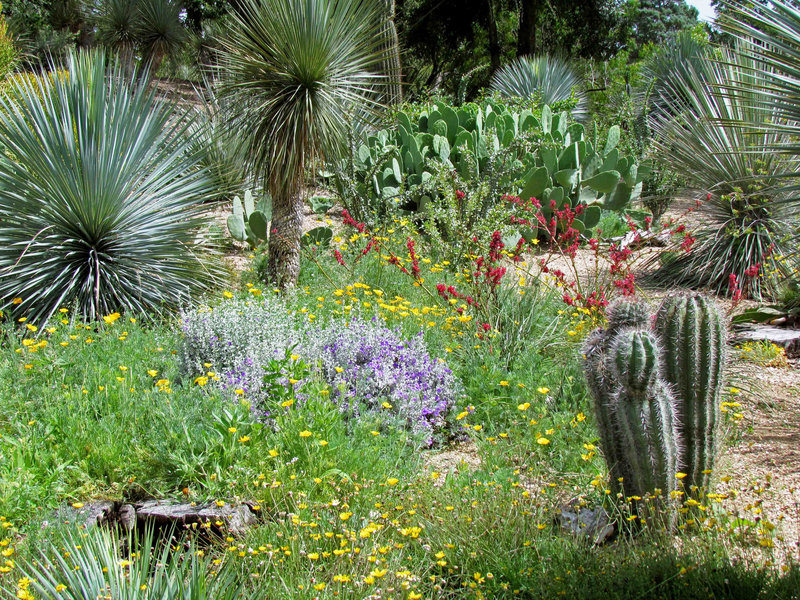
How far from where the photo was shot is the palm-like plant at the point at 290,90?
6.47 m

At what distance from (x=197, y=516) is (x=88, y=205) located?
3.44 m

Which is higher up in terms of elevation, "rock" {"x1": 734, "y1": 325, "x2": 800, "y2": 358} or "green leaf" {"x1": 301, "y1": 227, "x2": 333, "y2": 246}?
"green leaf" {"x1": 301, "y1": 227, "x2": 333, "y2": 246}

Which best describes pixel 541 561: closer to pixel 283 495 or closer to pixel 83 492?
pixel 283 495

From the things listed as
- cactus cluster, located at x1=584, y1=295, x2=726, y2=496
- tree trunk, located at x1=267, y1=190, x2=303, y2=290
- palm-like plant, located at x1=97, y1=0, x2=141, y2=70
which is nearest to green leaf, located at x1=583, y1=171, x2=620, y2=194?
tree trunk, located at x1=267, y1=190, x2=303, y2=290

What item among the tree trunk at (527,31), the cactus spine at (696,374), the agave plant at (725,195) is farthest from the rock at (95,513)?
the tree trunk at (527,31)

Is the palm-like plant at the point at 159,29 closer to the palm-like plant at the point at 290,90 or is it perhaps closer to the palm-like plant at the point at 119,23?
the palm-like plant at the point at 119,23

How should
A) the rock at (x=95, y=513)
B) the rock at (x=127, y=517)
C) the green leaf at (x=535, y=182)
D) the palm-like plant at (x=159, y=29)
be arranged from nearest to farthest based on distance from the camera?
1. the rock at (x=95, y=513)
2. the rock at (x=127, y=517)
3. the green leaf at (x=535, y=182)
4. the palm-like plant at (x=159, y=29)

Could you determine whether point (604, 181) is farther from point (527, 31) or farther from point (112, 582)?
point (527, 31)

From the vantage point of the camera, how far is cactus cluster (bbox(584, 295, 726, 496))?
2.94m

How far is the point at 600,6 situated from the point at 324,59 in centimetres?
1833

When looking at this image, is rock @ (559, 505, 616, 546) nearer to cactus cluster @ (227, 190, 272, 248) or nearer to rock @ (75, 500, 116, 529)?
rock @ (75, 500, 116, 529)

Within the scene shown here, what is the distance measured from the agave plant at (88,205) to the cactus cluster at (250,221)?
1637mm

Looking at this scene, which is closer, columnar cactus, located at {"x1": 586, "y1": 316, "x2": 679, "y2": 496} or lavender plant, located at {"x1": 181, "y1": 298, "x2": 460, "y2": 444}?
columnar cactus, located at {"x1": 586, "y1": 316, "x2": 679, "y2": 496}

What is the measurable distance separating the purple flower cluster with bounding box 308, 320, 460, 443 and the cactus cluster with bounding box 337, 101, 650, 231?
3895mm
